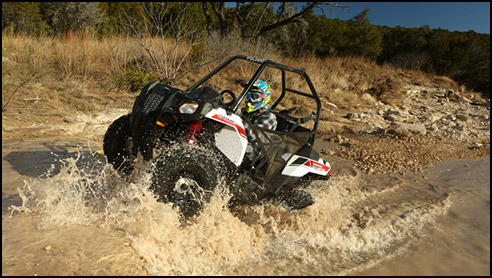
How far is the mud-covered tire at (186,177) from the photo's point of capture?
3.04 metres

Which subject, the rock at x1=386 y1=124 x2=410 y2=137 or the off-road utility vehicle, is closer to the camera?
the off-road utility vehicle

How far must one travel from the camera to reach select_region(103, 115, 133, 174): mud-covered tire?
3.82 metres

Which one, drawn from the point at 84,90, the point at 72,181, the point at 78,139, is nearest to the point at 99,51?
the point at 84,90

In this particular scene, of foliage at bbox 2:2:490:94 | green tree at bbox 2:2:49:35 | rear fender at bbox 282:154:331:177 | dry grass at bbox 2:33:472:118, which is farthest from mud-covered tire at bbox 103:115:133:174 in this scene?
green tree at bbox 2:2:49:35

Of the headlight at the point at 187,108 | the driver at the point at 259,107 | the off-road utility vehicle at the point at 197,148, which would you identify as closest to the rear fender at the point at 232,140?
the off-road utility vehicle at the point at 197,148

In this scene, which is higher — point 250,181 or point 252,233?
point 250,181

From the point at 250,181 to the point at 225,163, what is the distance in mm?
437

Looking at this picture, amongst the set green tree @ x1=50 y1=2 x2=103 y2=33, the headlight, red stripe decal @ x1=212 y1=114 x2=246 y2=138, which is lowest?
green tree @ x1=50 y1=2 x2=103 y2=33

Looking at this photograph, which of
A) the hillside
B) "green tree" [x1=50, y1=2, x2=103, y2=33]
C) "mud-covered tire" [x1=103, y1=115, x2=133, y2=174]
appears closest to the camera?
"mud-covered tire" [x1=103, y1=115, x2=133, y2=174]

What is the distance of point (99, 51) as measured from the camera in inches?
384

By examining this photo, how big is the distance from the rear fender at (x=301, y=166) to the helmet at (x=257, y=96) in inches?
26.0

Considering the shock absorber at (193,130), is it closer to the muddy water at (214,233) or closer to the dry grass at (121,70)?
the muddy water at (214,233)

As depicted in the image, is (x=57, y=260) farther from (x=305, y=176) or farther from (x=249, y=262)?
(x=305, y=176)

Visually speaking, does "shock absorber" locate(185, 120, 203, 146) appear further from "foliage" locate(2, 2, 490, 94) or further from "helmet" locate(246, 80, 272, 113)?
"foliage" locate(2, 2, 490, 94)
